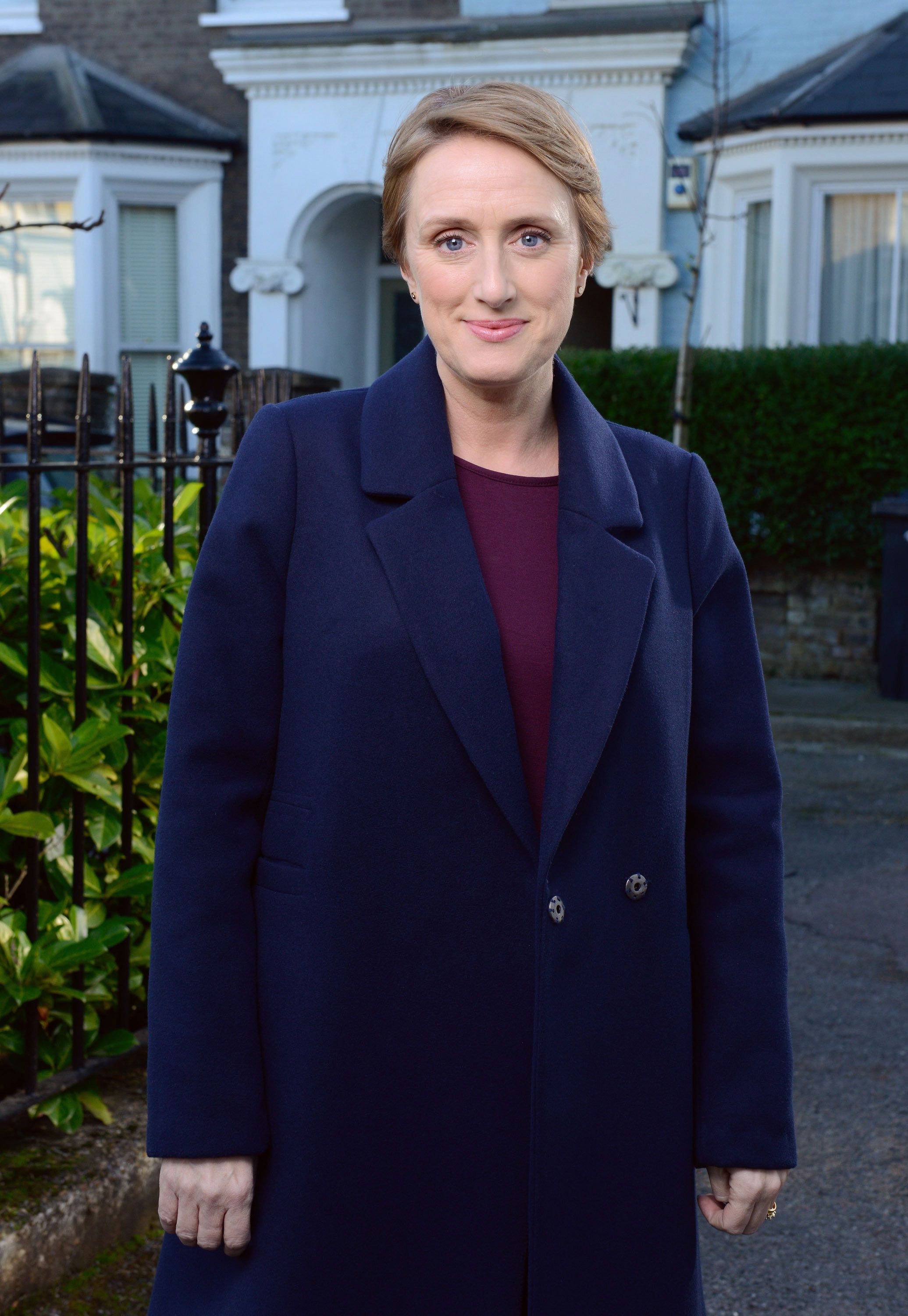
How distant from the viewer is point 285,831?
5.44 feet

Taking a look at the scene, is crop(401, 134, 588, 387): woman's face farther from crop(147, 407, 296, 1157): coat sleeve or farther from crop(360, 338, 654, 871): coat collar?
crop(147, 407, 296, 1157): coat sleeve

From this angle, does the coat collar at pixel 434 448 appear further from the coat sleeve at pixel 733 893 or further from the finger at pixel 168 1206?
the finger at pixel 168 1206

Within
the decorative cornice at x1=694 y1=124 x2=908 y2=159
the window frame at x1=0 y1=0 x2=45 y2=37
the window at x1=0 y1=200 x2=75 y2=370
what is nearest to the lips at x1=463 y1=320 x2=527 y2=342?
the decorative cornice at x1=694 y1=124 x2=908 y2=159

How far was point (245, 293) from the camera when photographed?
45.1ft

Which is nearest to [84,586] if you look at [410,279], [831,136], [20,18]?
[410,279]

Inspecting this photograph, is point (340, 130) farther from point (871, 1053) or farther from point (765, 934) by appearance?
point (765, 934)

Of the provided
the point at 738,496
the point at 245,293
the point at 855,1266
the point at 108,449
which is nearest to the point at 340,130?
the point at 245,293

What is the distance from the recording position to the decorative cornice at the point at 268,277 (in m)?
13.3

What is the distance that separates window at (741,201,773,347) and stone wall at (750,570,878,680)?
2.74 metres

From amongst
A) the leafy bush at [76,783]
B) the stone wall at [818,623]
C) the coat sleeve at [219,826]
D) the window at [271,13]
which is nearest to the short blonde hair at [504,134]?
the coat sleeve at [219,826]

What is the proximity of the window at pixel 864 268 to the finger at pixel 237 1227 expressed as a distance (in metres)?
11.0

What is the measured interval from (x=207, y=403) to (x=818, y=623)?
732cm

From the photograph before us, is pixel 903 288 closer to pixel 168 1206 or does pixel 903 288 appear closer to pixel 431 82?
pixel 431 82

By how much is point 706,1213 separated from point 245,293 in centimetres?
1285
